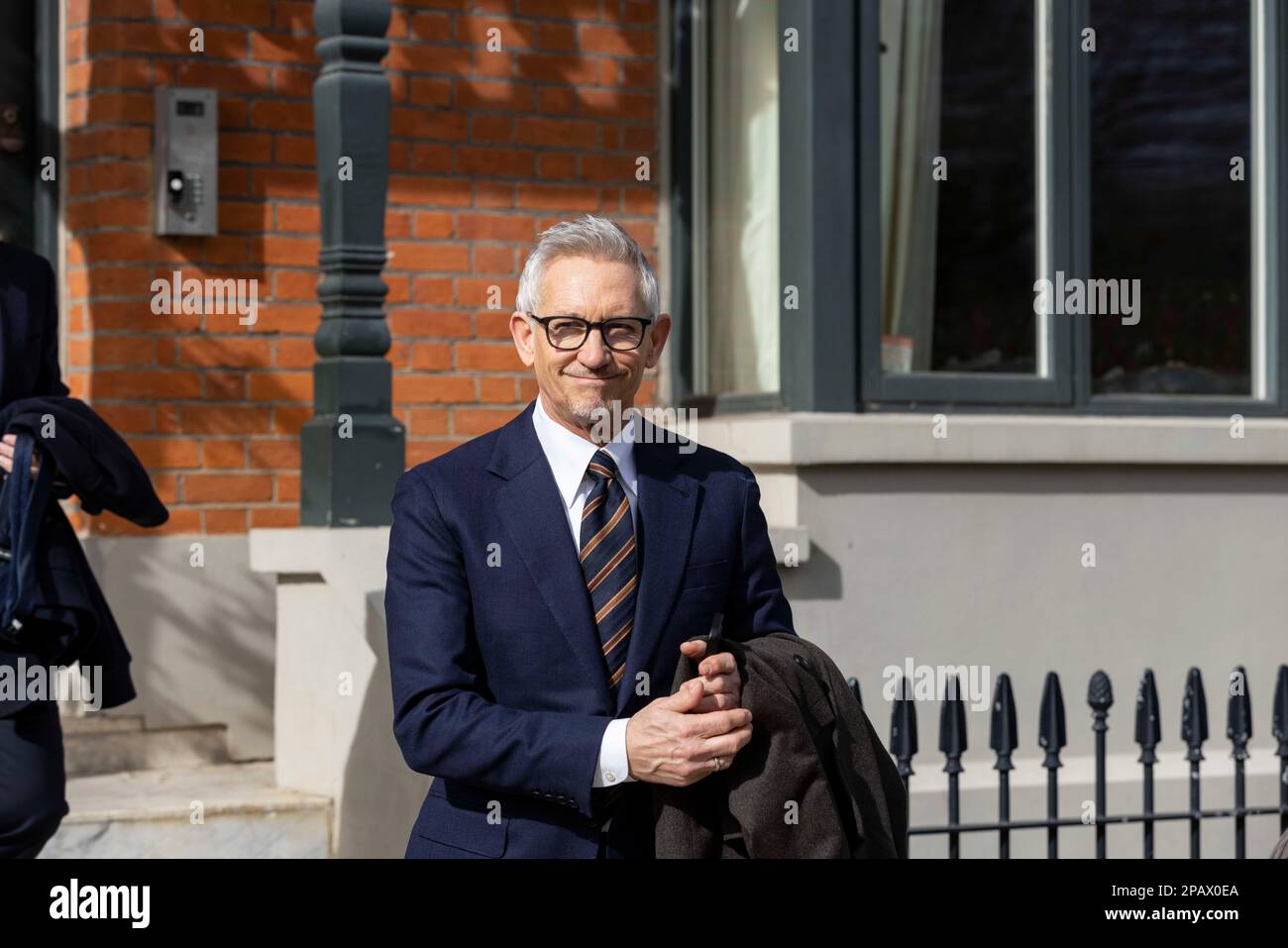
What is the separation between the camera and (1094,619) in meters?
5.67

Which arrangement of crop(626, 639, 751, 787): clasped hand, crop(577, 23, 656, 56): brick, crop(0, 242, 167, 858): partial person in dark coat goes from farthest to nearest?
crop(577, 23, 656, 56): brick < crop(0, 242, 167, 858): partial person in dark coat < crop(626, 639, 751, 787): clasped hand

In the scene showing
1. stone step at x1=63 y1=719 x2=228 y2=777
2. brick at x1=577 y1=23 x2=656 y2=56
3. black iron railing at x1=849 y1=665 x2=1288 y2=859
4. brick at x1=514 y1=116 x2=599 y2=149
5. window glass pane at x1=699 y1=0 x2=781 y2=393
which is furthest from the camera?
brick at x1=577 y1=23 x2=656 y2=56

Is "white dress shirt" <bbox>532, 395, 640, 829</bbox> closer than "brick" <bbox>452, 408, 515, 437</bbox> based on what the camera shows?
Yes

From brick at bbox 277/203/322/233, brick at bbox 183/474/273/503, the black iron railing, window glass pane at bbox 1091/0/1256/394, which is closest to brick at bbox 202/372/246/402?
brick at bbox 183/474/273/503

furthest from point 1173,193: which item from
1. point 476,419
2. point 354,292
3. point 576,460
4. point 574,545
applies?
point 574,545

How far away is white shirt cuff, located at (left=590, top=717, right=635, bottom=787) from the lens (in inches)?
102

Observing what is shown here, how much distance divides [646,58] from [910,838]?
10.4 ft

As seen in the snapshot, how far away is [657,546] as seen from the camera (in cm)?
277

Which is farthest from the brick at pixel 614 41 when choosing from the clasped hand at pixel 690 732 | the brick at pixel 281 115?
the clasped hand at pixel 690 732

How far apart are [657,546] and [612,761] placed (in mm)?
359

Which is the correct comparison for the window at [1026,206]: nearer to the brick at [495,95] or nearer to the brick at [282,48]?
the brick at [495,95]

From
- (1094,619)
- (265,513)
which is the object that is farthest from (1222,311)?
(265,513)

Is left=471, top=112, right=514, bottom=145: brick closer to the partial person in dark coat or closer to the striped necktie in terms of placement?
the partial person in dark coat
